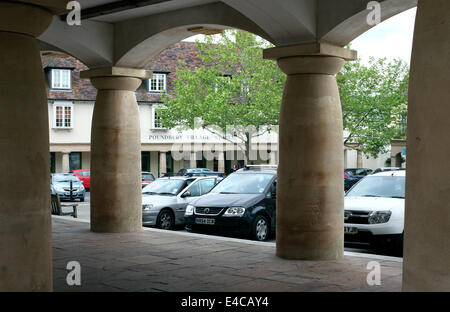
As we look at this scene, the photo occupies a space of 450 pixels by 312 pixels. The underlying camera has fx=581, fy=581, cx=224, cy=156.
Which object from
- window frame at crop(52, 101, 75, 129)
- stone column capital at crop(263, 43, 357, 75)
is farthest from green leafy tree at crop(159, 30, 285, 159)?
stone column capital at crop(263, 43, 357, 75)

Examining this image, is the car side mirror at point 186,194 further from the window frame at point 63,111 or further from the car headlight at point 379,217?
the window frame at point 63,111

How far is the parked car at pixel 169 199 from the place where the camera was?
1565 cm

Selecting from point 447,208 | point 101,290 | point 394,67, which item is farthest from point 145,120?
point 447,208

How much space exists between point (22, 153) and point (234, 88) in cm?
3196

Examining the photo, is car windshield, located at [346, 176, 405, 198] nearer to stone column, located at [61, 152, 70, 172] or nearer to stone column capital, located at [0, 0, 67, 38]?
stone column capital, located at [0, 0, 67, 38]

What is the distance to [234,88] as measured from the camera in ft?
122

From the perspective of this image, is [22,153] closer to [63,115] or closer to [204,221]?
[204,221]

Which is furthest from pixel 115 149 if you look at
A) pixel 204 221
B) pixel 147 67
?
pixel 147 67

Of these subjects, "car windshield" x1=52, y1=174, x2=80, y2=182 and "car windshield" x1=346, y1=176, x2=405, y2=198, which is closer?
"car windshield" x1=346, y1=176, x2=405, y2=198

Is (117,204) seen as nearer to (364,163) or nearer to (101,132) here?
(101,132)

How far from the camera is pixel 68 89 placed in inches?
1714

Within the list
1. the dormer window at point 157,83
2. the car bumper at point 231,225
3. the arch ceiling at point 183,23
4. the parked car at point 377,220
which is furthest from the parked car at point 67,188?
the parked car at point 377,220

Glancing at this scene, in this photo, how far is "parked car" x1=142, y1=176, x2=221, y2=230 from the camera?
15.6 m

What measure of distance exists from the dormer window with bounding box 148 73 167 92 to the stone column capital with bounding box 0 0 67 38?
1571 inches
